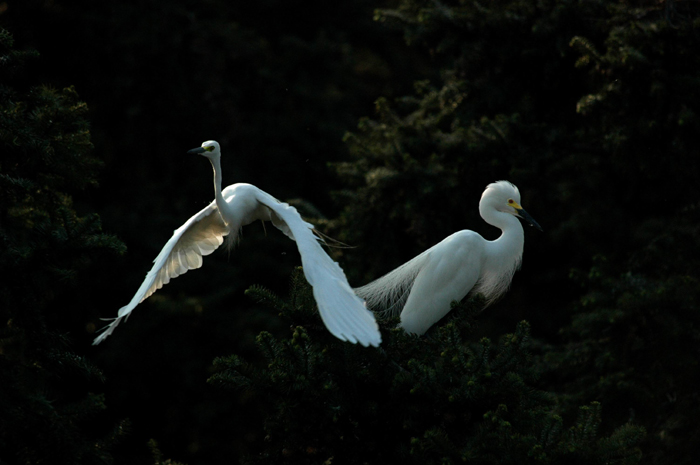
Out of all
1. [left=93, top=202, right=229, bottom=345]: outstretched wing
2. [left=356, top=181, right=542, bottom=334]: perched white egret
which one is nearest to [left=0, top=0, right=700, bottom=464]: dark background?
[left=356, top=181, right=542, bottom=334]: perched white egret

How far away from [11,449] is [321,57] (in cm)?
792

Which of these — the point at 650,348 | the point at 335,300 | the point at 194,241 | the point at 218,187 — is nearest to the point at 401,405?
the point at 335,300

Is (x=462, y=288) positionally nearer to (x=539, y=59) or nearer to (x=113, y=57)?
(x=539, y=59)

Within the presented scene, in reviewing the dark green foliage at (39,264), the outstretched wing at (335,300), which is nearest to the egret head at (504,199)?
the outstretched wing at (335,300)

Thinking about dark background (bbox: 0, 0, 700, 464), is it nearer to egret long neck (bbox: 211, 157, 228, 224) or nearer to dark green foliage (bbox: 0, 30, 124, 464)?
egret long neck (bbox: 211, 157, 228, 224)

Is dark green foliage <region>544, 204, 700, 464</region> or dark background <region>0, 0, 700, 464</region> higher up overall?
dark background <region>0, 0, 700, 464</region>

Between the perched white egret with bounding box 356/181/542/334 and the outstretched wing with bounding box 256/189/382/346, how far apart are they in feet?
4.43

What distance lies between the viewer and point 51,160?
3.59 metres

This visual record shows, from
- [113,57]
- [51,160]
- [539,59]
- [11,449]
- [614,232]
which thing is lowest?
[614,232]

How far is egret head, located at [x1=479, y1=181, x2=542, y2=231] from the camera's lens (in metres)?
4.82

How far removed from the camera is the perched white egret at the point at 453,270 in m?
4.72

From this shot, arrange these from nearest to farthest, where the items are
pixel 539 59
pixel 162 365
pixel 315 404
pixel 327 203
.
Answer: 1. pixel 315 404
2. pixel 539 59
3. pixel 162 365
4. pixel 327 203

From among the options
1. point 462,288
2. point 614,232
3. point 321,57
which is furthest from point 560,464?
point 321,57

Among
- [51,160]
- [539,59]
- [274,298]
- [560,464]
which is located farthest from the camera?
[539,59]
